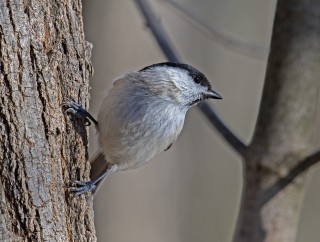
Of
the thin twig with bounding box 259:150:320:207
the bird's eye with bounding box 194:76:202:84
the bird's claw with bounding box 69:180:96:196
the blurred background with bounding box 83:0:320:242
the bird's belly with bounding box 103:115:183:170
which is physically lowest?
the blurred background with bounding box 83:0:320:242

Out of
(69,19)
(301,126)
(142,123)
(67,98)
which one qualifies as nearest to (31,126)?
(67,98)

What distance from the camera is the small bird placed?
305 cm

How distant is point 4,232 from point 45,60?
1.91 feet

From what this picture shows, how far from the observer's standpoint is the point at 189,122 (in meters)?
7.55

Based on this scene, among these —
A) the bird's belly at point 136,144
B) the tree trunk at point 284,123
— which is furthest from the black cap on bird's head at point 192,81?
the tree trunk at point 284,123

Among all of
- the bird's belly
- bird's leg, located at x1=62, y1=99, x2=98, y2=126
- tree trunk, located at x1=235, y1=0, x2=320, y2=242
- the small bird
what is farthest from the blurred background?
bird's leg, located at x1=62, y1=99, x2=98, y2=126

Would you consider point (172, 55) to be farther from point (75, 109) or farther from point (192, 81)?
point (75, 109)

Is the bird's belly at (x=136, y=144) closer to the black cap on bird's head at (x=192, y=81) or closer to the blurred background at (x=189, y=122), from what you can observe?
the black cap on bird's head at (x=192, y=81)

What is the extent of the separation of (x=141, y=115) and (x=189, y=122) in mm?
4511

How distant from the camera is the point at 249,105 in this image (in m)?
9.05

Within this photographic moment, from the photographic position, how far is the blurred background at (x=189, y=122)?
5934 mm

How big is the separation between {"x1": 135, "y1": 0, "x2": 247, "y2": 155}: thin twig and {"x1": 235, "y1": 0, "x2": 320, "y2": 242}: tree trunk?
4.3 inches

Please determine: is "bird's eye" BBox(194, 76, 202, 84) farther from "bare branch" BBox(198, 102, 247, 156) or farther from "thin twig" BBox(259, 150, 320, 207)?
"thin twig" BBox(259, 150, 320, 207)

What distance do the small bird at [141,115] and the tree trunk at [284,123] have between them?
494 mm
